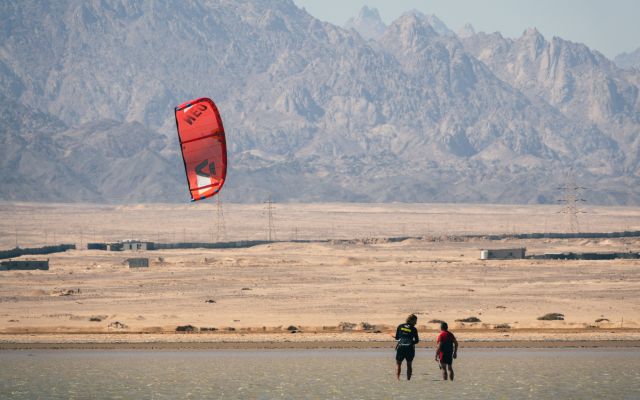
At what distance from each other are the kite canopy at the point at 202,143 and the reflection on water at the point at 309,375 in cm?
918

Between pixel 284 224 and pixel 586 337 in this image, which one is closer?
pixel 586 337

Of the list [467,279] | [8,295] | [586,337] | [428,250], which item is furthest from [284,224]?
[586,337]

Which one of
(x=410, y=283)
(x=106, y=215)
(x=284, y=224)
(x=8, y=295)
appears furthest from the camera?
(x=106, y=215)

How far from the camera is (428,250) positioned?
3760 inches

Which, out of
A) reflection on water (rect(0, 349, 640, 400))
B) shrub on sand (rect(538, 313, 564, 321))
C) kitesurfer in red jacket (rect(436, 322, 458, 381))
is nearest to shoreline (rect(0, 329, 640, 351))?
reflection on water (rect(0, 349, 640, 400))

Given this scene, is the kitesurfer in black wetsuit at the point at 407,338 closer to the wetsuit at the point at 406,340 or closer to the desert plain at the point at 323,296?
the wetsuit at the point at 406,340

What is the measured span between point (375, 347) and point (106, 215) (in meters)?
147

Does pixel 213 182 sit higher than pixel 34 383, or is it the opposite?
pixel 213 182

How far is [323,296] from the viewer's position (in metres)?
50.5

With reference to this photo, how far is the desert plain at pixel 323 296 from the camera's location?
3662 cm

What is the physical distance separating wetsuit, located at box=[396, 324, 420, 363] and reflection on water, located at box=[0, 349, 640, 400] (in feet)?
2.74

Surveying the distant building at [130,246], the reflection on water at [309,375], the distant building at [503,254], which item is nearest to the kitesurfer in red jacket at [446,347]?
the reflection on water at [309,375]

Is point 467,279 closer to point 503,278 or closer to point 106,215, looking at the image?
point 503,278

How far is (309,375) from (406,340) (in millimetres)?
3530
